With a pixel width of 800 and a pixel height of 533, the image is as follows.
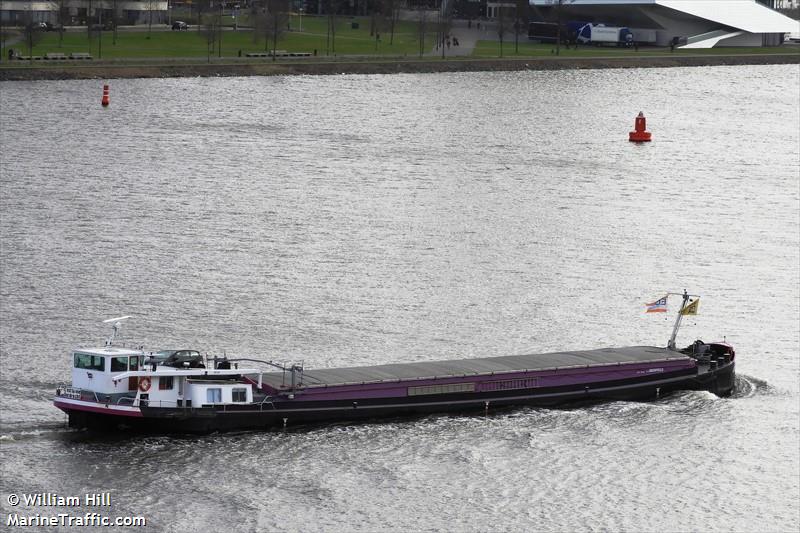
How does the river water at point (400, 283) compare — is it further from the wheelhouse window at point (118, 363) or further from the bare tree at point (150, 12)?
the bare tree at point (150, 12)

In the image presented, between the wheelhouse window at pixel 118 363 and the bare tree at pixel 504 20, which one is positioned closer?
the wheelhouse window at pixel 118 363

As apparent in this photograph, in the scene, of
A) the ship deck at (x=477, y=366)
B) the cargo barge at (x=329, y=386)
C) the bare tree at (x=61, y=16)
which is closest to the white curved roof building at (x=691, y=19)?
the bare tree at (x=61, y=16)

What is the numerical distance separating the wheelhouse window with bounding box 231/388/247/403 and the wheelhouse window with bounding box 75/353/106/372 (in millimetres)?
4157

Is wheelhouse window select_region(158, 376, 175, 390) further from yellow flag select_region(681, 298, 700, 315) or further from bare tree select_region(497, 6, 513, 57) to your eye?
bare tree select_region(497, 6, 513, 57)

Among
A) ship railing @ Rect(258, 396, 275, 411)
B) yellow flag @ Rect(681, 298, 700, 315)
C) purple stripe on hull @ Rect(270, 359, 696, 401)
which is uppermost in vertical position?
yellow flag @ Rect(681, 298, 700, 315)

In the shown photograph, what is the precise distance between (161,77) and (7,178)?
5100 centimetres

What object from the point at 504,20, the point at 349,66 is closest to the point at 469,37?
the point at 504,20

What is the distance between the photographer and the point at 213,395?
50469 millimetres

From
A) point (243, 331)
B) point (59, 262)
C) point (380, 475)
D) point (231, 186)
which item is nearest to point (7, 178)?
point (231, 186)

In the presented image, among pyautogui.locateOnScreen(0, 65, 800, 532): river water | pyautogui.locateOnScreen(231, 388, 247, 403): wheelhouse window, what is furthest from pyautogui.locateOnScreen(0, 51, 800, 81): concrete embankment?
pyautogui.locateOnScreen(231, 388, 247, 403): wheelhouse window

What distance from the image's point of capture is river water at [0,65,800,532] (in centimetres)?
4559

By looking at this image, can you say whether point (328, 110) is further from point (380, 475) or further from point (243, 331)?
point (380, 475)

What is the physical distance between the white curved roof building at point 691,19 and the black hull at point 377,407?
131m

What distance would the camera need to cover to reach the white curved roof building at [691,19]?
185 m
